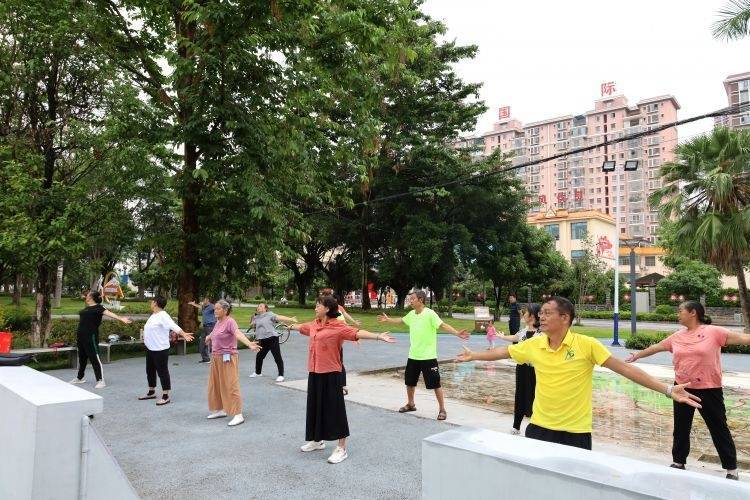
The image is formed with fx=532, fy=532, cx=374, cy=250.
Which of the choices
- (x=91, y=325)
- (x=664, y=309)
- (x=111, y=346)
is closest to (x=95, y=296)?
(x=91, y=325)

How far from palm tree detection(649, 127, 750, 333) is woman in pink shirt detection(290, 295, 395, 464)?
16.0 meters

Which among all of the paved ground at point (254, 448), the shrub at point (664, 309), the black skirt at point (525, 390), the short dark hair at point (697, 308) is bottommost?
the paved ground at point (254, 448)

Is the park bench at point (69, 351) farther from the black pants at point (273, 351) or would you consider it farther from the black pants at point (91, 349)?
the black pants at point (273, 351)

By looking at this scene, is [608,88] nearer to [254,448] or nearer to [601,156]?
[601,156]

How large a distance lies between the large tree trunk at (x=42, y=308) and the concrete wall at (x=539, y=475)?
48.0ft

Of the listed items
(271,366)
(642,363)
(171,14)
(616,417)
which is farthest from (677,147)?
(171,14)

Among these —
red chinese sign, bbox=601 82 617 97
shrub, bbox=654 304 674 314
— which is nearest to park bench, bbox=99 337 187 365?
shrub, bbox=654 304 674 314

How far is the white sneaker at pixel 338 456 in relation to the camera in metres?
5.95

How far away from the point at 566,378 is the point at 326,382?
10.2 ft

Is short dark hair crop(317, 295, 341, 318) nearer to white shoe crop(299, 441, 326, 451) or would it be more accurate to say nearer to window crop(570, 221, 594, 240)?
white shoe crop(299, 441, 326, 451)

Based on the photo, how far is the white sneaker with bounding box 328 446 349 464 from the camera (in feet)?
19.5

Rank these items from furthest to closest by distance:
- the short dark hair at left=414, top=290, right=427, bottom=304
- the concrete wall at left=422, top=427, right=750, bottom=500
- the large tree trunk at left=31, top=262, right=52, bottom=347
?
1. the large tree trunk at left=31, top=262, right=52, bottom=347
2. the short dark hair at left=414, top=290, right=427, bottom=304
3. the concrete wall at left=422, top=427, right=750, bottom=500

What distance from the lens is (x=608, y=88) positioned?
10850 centimetres

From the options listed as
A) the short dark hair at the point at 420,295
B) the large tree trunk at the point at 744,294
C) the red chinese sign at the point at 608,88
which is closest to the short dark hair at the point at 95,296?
the short dark hair at the point at 420,295
